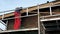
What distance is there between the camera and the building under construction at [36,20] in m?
10.7

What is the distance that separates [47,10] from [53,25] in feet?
4.93

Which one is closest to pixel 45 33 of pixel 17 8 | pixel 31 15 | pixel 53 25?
pixel 53 25

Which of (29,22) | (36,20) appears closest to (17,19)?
(29,22)

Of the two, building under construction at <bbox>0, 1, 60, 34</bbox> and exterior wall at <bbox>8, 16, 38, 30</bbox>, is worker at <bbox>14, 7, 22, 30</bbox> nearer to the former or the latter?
building under construction at <bbox>0, 1, 60, 34</bbox>

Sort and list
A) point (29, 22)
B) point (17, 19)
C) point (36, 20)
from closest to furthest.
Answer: point (17, 19) → point (36, 20) → point (29, 22)

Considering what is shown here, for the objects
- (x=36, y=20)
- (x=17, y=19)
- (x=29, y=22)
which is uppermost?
(x=17, y=19)

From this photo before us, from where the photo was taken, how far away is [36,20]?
482 inches

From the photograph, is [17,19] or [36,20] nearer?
[17,19]

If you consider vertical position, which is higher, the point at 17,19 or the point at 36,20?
the point at 17,19

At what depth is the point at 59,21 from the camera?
10.8 m

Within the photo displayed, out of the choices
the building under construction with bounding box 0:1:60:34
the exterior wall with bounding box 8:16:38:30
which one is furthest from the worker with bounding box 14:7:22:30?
the exterior wall with bounding box 8:16:38:30

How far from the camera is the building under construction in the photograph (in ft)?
35.1

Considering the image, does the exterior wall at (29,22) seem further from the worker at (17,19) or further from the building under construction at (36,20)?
the worker at (17,19)

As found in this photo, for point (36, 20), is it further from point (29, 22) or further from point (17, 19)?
point (17, 19)
